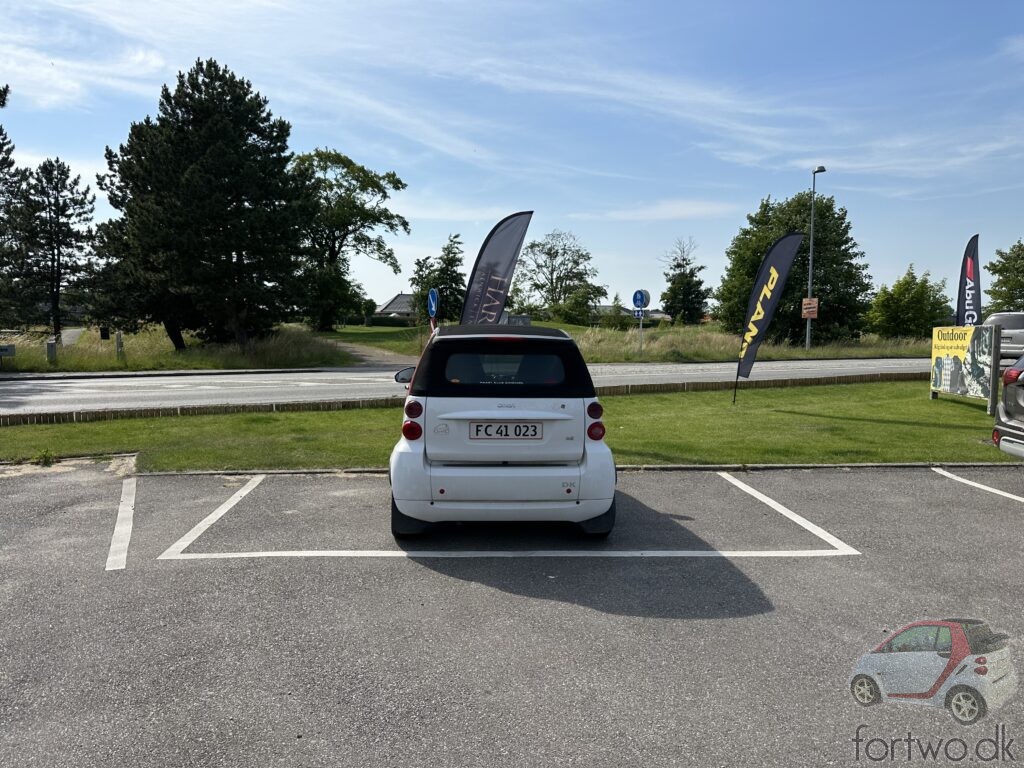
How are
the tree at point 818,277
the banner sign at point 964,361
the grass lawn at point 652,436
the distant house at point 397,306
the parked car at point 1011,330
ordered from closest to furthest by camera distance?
the grass lawn at point 652,436, the banner sign at point 964,361, the parked car at point 1011,330, the tree at point 818,277, the distant house at point 397,306

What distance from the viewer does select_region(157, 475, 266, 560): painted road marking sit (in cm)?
528

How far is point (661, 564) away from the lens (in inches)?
199

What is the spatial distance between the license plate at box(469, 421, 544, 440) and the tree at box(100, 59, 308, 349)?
26.6 metres

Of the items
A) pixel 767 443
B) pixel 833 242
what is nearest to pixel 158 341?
pixel 767 443

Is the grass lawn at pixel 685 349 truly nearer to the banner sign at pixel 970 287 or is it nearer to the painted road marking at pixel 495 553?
the banner sign at pixel 970 287

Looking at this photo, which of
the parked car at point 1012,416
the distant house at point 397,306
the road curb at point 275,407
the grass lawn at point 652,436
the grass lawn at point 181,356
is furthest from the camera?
the distant house at point 397,306

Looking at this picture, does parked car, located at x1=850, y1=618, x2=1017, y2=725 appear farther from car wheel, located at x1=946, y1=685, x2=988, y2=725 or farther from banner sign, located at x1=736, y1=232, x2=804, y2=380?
banner sign, located at x1=736, y1=232, x2=804, y2=380

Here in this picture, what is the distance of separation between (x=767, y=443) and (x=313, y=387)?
12247 mm

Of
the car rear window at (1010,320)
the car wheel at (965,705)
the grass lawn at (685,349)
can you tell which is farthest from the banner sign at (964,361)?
the grass lawn at (685,349)

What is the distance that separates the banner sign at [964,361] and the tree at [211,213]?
80.2ft

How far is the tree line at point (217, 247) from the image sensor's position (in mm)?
28844

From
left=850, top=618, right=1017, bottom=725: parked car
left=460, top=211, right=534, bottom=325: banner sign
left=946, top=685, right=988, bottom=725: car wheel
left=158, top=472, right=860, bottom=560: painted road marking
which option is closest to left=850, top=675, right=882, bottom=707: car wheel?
left=850, top=618, right=1017, bottom=725: parked car

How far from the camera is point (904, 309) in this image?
154ft

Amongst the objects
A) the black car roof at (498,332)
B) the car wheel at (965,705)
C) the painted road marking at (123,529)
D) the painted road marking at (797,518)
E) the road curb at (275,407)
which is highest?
the black car roof at (498,332)
